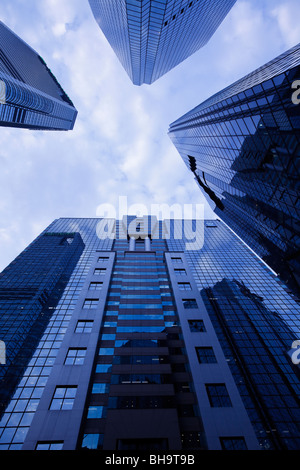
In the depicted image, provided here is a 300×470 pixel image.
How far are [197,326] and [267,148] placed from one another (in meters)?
28.4

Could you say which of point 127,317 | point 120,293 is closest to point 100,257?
point 120,293

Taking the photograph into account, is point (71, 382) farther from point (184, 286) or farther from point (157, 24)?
point (157, 24)

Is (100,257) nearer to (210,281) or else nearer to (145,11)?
(210,281)

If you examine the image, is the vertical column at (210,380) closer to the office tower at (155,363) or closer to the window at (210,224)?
the office tower at (155,363)

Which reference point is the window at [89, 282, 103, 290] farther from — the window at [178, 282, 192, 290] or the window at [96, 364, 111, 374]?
the window at [178, 282, 192, 290]

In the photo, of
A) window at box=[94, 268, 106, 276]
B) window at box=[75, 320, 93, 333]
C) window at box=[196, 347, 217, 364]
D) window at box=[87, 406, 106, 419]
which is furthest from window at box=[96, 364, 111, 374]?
window at box=[94, 268, 106, 276]

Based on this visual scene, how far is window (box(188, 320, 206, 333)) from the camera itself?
35.5m

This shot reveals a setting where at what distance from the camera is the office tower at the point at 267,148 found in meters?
23.3

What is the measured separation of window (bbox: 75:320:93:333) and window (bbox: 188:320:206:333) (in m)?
16.5

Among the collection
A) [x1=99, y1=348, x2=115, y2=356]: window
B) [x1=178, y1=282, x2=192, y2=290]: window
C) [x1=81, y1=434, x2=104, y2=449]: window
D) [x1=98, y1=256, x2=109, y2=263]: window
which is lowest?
[x1=81, y1=434, x2=104, y2=449]: window

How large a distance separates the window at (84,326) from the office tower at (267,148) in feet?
115

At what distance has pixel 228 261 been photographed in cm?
7250

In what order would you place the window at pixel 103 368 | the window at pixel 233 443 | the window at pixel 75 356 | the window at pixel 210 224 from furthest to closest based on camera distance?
the window at pixel 210 224 → the window at pixel 103 368 → the window at pixel 75 356 → the window at pixel 233 443

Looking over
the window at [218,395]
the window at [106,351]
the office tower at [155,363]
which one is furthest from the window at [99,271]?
the window at [218,395]
